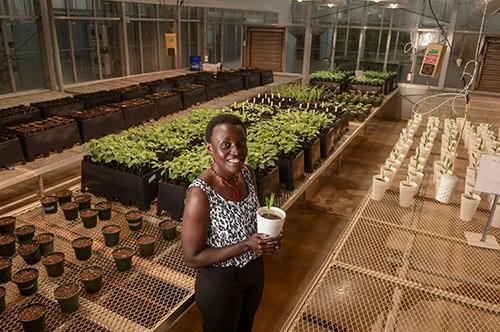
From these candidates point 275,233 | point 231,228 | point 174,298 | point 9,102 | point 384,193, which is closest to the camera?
point 275,233

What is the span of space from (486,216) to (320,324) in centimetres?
155

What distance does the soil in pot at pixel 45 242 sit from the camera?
2.02 meters

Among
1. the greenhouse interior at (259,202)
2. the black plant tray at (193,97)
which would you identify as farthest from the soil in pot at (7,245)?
the black plant tray at (193,97)

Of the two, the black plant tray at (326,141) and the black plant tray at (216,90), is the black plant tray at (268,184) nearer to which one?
the black plant tray at (326,141)

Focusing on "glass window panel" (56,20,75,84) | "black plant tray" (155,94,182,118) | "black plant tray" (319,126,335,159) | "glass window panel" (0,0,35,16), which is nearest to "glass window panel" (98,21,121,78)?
"glass window panel" (56,20,75,84)

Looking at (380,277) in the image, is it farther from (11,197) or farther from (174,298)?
(11,197)

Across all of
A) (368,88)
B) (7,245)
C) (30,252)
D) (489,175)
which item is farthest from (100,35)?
(489,175)

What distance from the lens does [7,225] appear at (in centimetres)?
Answer: 223

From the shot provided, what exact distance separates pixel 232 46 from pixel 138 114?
308 inches

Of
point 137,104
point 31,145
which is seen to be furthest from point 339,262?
point 137,104

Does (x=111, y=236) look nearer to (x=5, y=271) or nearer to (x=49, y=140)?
(x=5, y=271)

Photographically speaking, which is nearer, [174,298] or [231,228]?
[231,228]

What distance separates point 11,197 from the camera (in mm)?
4637

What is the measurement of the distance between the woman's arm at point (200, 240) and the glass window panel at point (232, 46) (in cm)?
Answer: 1074
